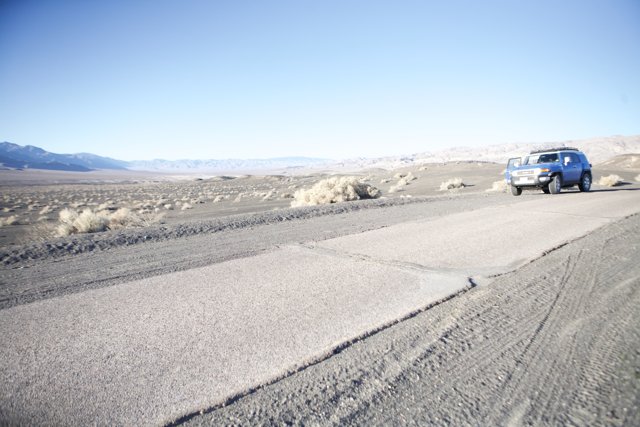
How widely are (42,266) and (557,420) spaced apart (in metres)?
7.33

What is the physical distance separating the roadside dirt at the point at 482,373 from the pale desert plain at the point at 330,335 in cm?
1

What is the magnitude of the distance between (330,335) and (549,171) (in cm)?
1624

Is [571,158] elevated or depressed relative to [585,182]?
elevated

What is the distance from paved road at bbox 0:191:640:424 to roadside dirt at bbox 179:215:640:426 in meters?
0.22

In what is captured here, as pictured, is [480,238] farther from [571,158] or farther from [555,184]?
[571,158]

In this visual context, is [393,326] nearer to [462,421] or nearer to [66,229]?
[462,421]

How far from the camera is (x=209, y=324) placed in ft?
11.4

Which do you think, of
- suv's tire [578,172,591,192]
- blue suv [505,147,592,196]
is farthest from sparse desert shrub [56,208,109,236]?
suv's tire [578,172,591,192]

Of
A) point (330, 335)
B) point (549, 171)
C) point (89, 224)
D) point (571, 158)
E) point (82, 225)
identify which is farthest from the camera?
point (571, 158)

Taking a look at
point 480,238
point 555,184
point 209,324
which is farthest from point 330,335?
point 555,184

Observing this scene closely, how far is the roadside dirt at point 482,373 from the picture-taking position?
2193 mm

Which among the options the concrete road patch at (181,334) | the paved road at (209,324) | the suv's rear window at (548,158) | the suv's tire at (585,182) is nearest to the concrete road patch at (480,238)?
the paved road at (209,324)

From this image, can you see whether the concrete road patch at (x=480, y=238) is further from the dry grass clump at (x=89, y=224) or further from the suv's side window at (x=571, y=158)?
the dry grass clump at (x=89, y=224)

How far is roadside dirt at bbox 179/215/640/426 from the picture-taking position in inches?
86.4
